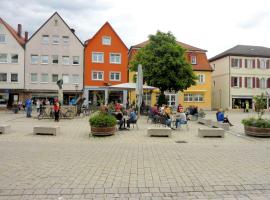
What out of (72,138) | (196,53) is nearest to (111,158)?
(72,138)

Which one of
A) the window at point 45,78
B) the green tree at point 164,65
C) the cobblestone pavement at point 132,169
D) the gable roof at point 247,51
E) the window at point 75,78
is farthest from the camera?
the gable roof at point 247,51

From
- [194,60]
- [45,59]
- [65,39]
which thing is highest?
[65,39]

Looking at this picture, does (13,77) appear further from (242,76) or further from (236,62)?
(242,76)

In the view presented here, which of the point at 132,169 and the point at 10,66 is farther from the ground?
the point at 10,66

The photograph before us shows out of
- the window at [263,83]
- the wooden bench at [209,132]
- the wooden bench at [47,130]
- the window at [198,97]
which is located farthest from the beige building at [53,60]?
the wooden bench at [209,132]

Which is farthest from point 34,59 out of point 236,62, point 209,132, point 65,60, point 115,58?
point 209,132

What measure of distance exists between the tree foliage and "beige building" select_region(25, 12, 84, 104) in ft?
57.3

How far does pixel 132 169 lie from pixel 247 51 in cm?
5154

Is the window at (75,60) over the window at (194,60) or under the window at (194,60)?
under

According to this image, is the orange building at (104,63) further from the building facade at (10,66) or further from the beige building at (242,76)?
the beige building at (242,76)

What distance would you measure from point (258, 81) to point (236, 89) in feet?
14.6

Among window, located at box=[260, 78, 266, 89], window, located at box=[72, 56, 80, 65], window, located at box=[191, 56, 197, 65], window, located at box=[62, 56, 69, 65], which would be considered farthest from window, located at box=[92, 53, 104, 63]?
window, located at box=[260, 78, 266, 89]

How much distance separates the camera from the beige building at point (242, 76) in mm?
52625

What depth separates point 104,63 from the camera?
4822 centimetres
